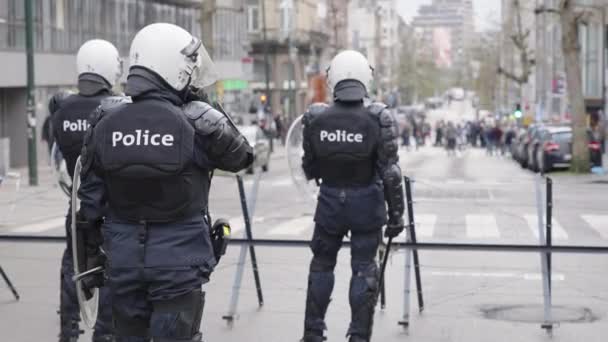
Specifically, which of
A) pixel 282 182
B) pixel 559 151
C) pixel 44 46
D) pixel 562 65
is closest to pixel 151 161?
pixel 282 182

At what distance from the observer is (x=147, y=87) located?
5754 millimetres

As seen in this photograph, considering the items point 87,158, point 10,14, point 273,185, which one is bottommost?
point 273,185

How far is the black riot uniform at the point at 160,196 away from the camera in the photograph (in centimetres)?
566

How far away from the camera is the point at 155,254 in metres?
5.71

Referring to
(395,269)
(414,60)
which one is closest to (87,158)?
(395,269)

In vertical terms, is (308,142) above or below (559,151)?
above

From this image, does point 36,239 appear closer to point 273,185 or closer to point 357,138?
point 357,138

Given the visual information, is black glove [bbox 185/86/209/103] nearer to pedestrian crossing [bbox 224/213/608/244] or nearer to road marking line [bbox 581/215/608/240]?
pedestrian crossing [bbox 224/213/608/244]

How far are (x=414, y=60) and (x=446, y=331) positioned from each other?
14710 centimetres

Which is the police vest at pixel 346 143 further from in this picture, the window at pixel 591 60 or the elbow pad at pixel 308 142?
the window at pixel 591 60

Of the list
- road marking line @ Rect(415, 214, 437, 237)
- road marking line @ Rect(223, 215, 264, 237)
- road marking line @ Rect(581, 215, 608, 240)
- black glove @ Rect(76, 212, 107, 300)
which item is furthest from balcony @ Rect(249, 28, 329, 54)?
black glove @ Rect(76, 212, 107, 300)

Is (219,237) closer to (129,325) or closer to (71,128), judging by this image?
(129,325)

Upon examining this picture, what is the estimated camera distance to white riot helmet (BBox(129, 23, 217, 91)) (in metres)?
5.82

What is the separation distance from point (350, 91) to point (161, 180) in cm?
275
